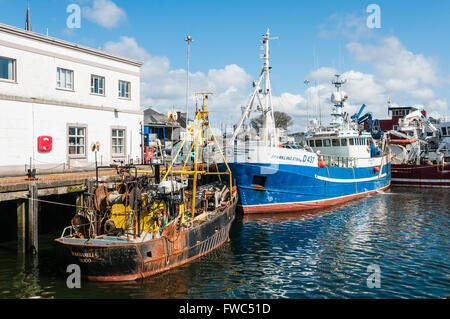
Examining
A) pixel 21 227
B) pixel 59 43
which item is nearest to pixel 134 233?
pixel 21 227

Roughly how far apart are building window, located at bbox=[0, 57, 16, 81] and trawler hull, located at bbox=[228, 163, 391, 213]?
48.3 ft

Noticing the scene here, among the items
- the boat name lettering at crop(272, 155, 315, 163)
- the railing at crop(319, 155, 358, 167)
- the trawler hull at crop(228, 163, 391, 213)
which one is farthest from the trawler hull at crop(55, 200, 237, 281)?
the railing at crop(319, 155, 358, 167)

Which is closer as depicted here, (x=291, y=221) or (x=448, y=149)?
(x=291, y=221)

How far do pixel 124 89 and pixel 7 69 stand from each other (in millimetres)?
8653

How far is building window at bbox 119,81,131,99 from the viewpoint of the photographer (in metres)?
27.9

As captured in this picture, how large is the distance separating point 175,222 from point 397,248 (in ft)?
34.9

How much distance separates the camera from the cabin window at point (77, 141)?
24.0m

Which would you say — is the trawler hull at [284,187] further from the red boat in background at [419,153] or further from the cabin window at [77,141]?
the red boat in background at [419,153]

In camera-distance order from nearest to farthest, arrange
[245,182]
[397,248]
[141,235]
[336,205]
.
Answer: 1. [141,235]
2. [397,248]
3. [245,182]
4. [336,205]

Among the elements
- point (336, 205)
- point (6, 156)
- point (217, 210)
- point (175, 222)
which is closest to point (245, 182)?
point (217, 210)

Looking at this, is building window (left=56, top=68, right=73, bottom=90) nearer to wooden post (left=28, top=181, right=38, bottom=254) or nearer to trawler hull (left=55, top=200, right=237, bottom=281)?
wooden post (left=28, top=181, right=38, bottom=254)

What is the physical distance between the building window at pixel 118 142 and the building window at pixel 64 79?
456cm
